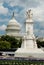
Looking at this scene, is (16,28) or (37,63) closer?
(37,63)

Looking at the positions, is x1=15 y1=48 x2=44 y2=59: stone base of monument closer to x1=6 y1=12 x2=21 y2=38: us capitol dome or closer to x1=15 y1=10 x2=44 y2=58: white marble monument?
x1=15 y1=10 x2=44 y2=58: white marble monument

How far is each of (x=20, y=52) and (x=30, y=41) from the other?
4.00 metres

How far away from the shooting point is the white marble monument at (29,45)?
57631mm

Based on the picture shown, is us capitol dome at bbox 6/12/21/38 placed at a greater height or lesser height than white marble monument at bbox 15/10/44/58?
greater

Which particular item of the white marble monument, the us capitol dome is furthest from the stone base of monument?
the us capitol dome

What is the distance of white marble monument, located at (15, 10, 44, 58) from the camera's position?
189 ft

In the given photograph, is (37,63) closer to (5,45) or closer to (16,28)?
(5,45)

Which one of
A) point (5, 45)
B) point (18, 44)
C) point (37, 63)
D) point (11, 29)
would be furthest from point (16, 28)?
point (37, 63)

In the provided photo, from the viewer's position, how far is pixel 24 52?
2297 inches

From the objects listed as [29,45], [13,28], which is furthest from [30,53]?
[13,28]

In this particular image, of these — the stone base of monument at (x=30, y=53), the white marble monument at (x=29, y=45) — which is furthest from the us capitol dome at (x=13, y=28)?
the stone base of monument at (x=30, y=53)

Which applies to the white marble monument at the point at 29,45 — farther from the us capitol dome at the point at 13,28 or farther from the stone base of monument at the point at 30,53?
the us capitol dome at the point at 13,28

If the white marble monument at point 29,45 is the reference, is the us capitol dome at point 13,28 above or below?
above

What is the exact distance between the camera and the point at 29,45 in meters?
61.0
